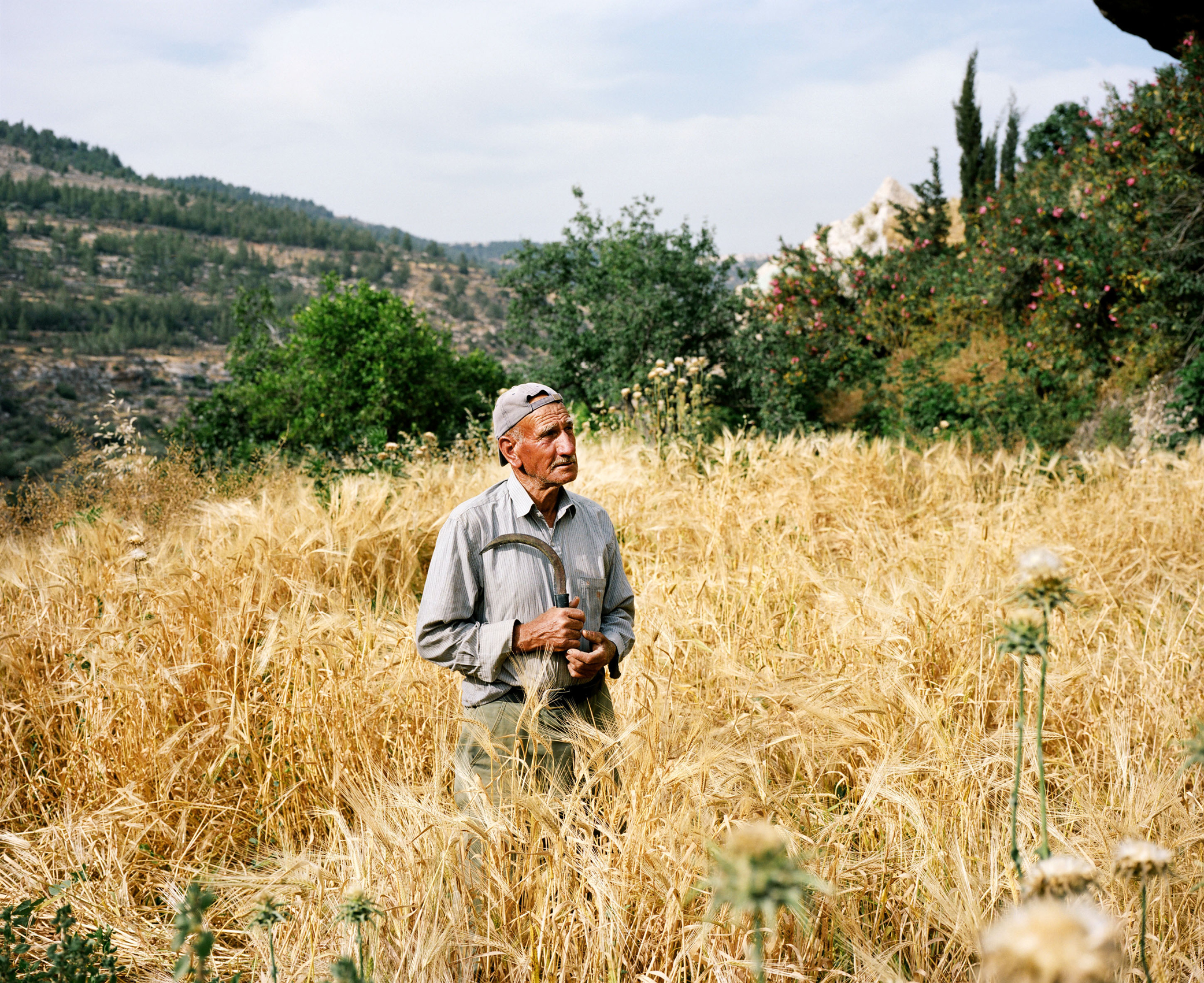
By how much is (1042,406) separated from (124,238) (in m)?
72.4

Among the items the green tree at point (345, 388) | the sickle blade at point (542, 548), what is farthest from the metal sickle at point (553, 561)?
the green tree at point (345, 388)

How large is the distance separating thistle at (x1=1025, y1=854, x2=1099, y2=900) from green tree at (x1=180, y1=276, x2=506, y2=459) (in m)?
13.0

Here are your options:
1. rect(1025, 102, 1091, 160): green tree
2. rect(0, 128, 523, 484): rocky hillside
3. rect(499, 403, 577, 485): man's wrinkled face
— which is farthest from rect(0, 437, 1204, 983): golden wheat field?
rect(1025, 102, 1091, 160): green tree

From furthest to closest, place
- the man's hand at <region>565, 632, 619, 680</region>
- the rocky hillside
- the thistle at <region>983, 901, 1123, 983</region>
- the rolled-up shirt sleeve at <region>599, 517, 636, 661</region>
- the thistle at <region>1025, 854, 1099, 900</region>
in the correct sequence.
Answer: the rocky hillside, the rolled-up shirt sleeve at <region>599, 517, 636, 661</region>, the man's hand at <region>565, 632, 619, 680</region>, the thistle at <region>1025, 854, 1099, 900</region>, the thistle at <region>983, 901, 1123, 983</region>

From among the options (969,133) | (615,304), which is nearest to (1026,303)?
(615,304)

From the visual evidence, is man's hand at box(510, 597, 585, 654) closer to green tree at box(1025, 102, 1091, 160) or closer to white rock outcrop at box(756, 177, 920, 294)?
white rock outcrop at box(756, 177, 920, 294)

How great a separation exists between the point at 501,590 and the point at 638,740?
0.53 metres

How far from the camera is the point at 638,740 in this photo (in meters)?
1.85

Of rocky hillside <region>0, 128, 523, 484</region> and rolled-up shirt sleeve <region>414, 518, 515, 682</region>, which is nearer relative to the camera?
rolled-up shirt sleeve <region>414, 518, 515, 682</region>

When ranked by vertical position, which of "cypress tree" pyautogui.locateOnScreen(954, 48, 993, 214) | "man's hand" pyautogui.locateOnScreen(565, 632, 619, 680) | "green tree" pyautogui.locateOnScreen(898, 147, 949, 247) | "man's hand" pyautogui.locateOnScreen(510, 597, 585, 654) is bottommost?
"man's hand" pyautogui.locateOnScreen(565, 632, 619, 680)

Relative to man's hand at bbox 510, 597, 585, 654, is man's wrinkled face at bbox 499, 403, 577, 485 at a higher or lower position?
higher

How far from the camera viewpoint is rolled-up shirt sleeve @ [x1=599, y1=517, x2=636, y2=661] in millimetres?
2189

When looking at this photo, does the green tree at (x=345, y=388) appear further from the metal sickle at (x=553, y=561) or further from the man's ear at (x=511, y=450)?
the metal sickle at (x=553, y=561)

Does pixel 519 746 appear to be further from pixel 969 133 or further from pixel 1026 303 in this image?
pixel 969 133
